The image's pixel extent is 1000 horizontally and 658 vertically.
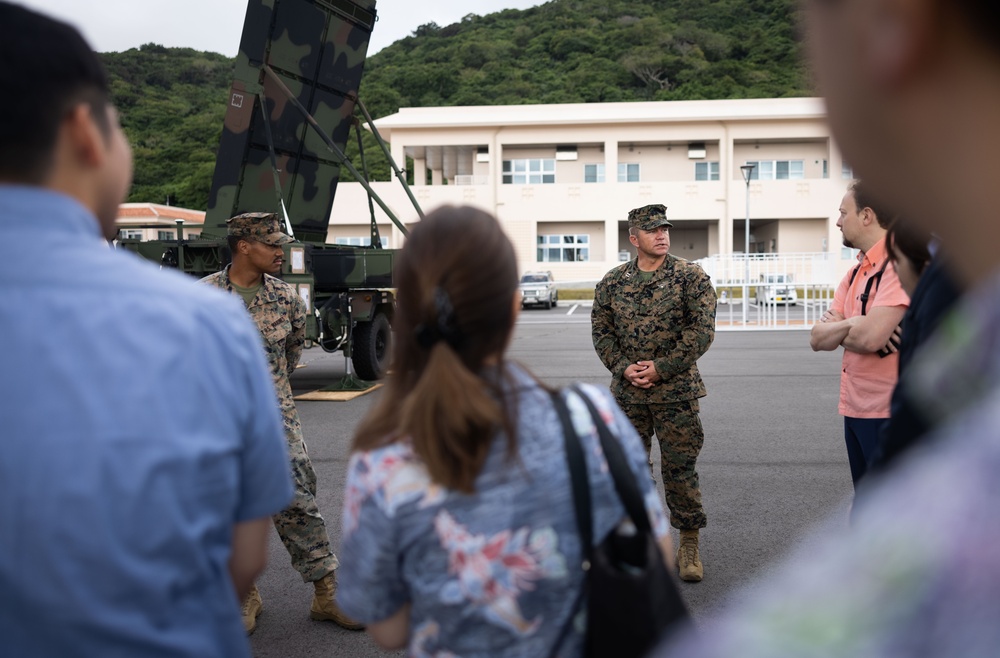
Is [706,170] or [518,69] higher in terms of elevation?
[518,69]

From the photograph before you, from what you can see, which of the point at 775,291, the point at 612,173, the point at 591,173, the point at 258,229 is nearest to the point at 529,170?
the point at 591,173

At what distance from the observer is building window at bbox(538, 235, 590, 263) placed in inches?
1561

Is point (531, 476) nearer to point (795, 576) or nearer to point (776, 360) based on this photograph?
Result: point (795, 576)

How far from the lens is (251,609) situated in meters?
3.75

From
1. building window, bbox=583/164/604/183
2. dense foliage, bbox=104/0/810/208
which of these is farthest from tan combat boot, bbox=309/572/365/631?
dense foliage, bbox=104/0/810/208

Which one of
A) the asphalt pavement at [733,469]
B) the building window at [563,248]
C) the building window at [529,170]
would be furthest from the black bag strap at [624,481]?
the building window at [529,170]

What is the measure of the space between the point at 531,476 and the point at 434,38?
79383 mm

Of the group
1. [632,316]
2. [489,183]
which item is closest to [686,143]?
[489,183]

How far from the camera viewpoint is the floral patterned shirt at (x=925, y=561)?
40 cm

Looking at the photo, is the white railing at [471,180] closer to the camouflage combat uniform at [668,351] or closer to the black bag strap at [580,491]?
the camouflage combat uniform at [668,351]

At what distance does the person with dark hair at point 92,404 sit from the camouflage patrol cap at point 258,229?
2.76 metres

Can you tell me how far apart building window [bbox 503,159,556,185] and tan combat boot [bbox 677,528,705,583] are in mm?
36873

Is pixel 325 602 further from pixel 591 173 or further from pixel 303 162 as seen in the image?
pixel 591 173

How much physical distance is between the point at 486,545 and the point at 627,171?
39794 millimetres
